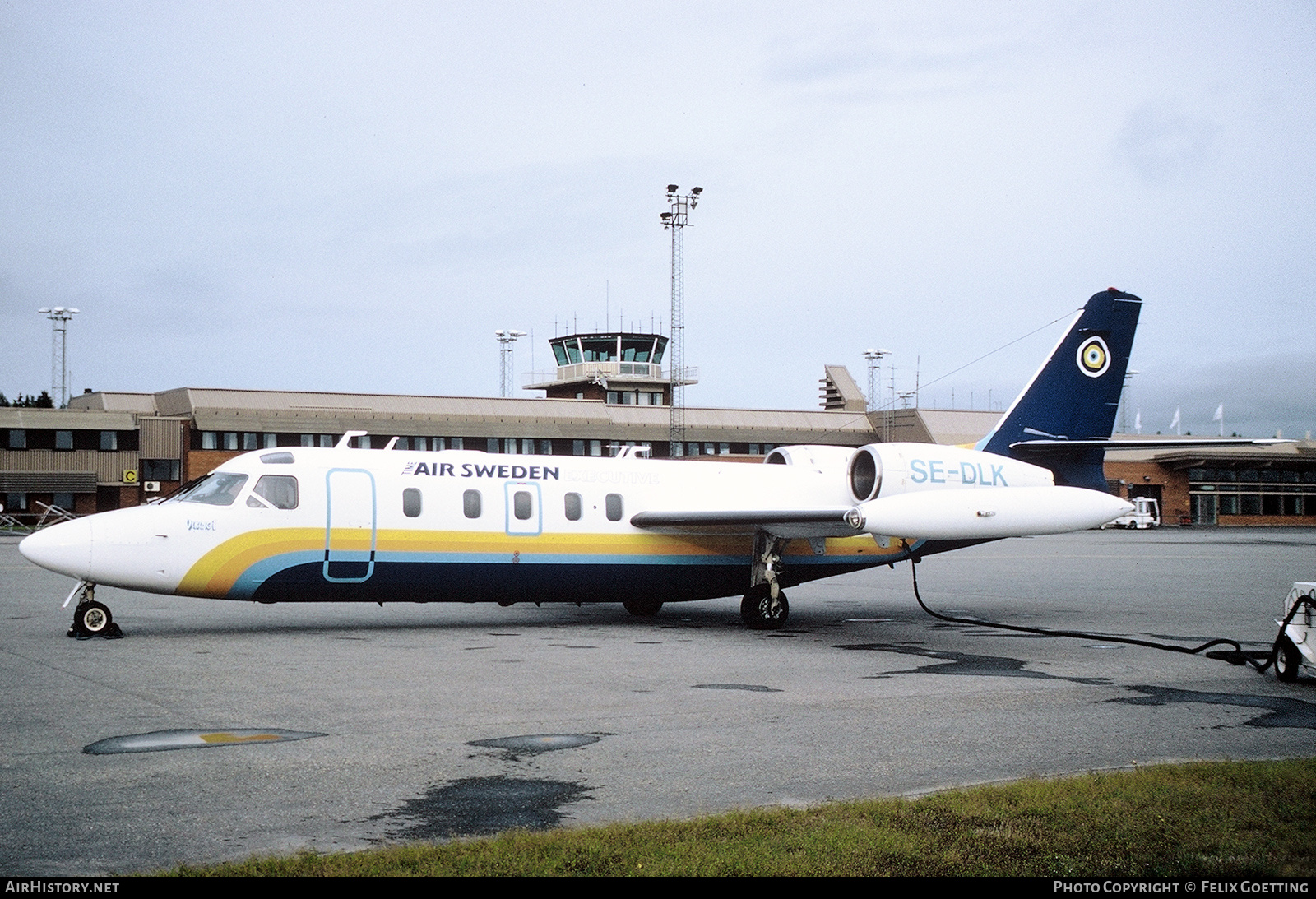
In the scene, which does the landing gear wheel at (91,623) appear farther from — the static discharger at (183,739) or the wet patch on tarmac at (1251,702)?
the wet patch on tarmac at (1251,702)

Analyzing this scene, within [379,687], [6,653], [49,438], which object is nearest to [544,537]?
[379,687]

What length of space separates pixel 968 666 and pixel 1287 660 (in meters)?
3.61

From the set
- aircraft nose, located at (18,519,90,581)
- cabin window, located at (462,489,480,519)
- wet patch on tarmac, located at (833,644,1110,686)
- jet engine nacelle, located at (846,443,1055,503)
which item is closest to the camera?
wet patch on tarmac, located at (833,644,1110,686)

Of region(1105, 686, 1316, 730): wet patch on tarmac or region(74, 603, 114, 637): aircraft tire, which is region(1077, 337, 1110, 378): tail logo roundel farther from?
region(74, 603, 114, 637): aircraft tire

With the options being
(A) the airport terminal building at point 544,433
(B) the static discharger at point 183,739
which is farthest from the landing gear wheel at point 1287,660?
(A) the airport terminal building at point 544,433

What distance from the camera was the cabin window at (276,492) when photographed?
1705 cm

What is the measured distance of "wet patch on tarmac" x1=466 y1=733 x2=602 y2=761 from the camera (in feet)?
31.3

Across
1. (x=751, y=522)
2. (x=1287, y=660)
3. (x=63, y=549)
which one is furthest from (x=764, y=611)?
(x=63, y=549)

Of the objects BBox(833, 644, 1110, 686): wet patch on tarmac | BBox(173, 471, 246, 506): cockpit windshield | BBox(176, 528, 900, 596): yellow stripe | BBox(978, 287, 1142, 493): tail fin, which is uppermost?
BBox(978, 287, 1142, 493): tail fin

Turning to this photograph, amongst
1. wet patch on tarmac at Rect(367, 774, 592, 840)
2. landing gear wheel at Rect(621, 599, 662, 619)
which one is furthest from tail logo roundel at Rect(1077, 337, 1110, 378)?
wet patch on tarmac at Rect(367, 774, 592, 840)

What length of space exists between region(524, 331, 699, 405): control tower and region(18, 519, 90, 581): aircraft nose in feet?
224

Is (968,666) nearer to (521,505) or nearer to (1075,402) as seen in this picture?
(521,505)

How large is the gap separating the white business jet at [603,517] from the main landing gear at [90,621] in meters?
0.03
